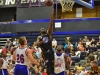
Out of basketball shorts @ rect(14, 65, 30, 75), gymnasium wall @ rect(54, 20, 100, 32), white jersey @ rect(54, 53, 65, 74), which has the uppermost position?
gymnasium wall @ rect(54, 20, 100, 32)

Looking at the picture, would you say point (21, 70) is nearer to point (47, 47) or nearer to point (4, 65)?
point (47, 47)

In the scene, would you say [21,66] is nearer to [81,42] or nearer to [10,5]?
[81,42]

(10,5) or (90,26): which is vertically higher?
(10,5)

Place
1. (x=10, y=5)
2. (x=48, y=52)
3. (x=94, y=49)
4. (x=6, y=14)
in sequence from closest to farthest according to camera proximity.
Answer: (x=48, y=52), (x=94, y=49), (x=10, y=5), (x=6, y=14)

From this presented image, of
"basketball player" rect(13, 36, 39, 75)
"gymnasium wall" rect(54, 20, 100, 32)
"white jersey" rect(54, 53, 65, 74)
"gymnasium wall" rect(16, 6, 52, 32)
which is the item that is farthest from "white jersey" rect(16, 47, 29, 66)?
"gymnasium wall" rect(16, 6, 52, 32)

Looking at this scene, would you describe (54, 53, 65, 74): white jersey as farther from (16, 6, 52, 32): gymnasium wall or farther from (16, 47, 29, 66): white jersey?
(16, 6, 52, 32): gymnasium wall

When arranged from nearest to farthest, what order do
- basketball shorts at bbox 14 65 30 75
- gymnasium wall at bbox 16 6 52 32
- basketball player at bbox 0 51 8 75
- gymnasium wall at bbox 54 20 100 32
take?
basketball shorts at bbox 14 65 30 75
basketball player at bbox 0 51 8 75
gymnasium wall at bbox 54 20 100 32
gymnasium wall at bbox 16 6 52 32

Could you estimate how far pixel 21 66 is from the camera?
705 cm

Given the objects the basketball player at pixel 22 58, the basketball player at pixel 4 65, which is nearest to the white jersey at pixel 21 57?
the basketball player at pixel 22 58

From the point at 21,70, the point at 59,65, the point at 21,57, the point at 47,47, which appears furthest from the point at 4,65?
the point at 21,57

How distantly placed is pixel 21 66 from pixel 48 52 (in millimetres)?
1583

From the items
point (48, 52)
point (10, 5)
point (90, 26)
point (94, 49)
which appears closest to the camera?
point (48, 52)

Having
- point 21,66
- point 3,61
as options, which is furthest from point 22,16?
point 21,66

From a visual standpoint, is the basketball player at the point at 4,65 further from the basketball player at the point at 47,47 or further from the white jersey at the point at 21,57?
the white jersey at the point at 21,57
